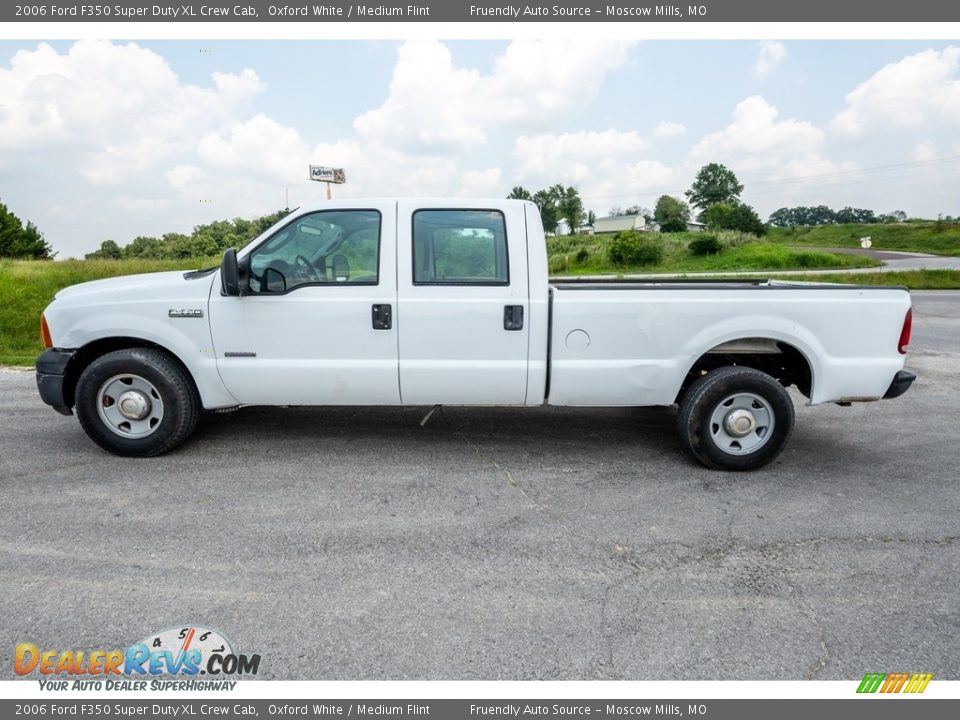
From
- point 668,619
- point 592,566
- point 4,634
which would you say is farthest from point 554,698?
point 4,634

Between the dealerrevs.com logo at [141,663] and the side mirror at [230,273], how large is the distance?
2.40 metres

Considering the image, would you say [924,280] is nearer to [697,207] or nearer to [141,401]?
[141,401]

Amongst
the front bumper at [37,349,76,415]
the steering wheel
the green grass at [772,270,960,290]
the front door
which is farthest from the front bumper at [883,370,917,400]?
the green grass at [772,270,960,290]

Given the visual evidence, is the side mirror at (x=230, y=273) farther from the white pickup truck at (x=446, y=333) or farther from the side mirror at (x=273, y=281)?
the side mirror at (x=273, y=281)

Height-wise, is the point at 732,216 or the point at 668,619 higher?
the point at 732,216

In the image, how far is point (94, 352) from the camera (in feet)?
16.4

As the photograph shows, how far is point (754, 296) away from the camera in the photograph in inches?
182

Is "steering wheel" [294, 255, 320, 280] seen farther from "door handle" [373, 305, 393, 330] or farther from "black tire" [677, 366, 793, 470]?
"black tire" [677, 366, 793, 470]

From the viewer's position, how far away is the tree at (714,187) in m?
93.8

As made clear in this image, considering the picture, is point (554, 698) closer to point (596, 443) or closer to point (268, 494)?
point (268, 494)

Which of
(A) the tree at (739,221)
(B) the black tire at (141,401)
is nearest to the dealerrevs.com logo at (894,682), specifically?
(B) the black tire at (141,401)

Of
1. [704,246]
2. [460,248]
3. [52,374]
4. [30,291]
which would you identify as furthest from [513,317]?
[704,246]

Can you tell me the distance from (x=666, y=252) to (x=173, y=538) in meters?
44.7

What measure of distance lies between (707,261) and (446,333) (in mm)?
41388
